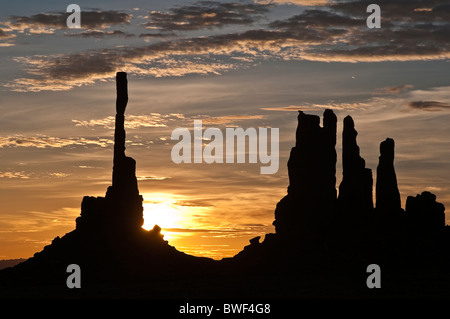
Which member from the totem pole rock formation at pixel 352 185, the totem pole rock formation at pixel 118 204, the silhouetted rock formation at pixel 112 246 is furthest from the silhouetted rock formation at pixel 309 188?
the totem pole rock formation at pixel 118 204

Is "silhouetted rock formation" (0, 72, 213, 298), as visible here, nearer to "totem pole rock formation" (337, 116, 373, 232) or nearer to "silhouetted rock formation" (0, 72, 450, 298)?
"silhouetted rock formation" (0, 72, 450, 298)

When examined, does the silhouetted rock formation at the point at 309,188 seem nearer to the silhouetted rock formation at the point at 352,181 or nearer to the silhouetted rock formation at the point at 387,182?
the silhouetted rock formation at the point at 352,181

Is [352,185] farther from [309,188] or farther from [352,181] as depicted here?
[309,188]

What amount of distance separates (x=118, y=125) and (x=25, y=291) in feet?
114

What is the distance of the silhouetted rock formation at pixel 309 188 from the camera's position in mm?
149250

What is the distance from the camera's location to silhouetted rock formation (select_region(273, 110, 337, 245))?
149250 millimetres

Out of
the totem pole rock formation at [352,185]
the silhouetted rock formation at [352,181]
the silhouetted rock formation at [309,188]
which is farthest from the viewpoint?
the totem pole rock formation at [352,185]

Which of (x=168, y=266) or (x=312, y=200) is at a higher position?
(x=312, y=200)

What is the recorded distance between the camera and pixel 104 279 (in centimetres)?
14750

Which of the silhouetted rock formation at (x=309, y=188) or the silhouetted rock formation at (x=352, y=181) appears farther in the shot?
the silhouetted rock formation at (x=352, y=181)

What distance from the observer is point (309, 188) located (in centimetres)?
14925

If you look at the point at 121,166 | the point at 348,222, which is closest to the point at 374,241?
the point at 348,222

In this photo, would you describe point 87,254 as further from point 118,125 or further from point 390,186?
point 390,186

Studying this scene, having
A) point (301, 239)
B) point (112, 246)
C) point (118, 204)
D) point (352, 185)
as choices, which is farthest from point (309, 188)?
point (112, 246)
